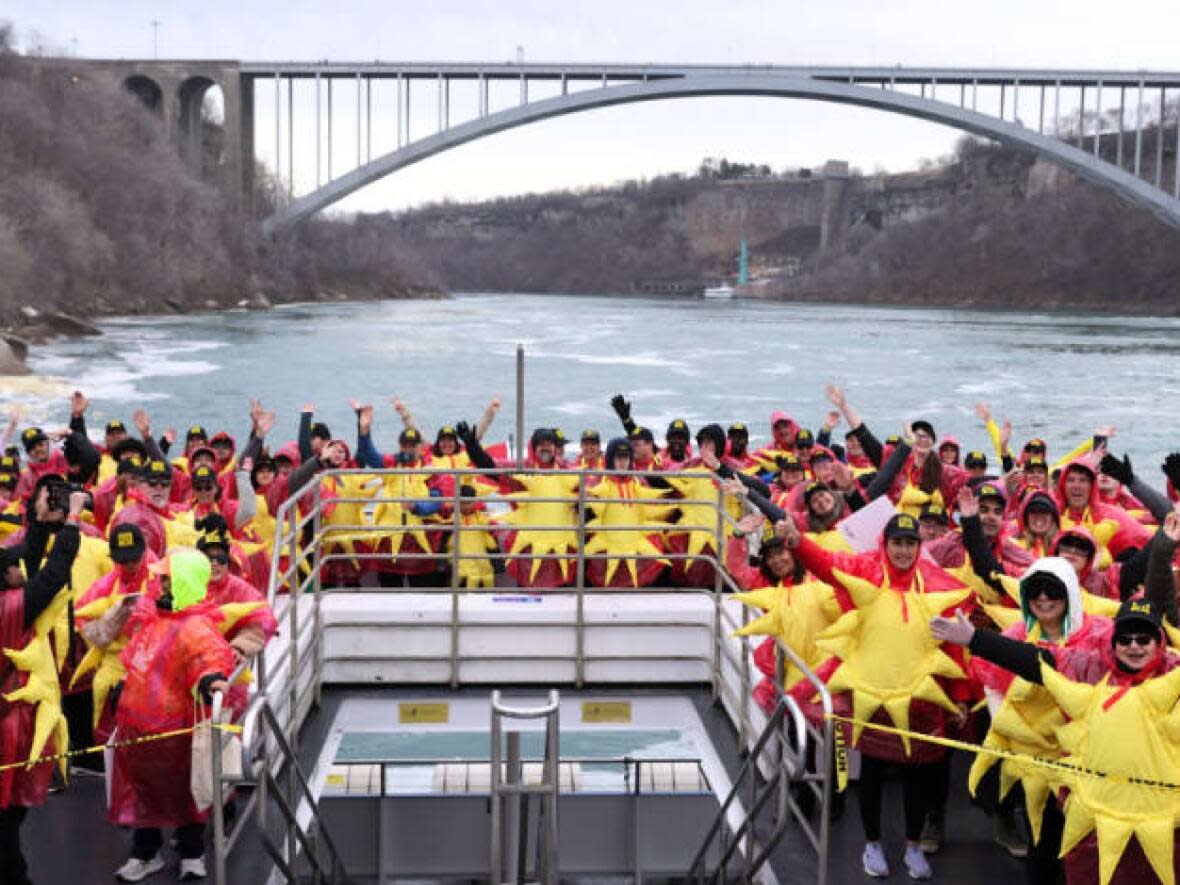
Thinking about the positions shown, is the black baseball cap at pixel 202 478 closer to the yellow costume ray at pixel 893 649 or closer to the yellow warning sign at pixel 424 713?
the yellow warning sign at pixel 424 713

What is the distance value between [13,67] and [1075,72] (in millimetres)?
36651

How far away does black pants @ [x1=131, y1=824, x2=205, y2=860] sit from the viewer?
3.53 meters

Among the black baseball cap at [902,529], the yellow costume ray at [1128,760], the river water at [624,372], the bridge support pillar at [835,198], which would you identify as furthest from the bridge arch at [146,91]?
the yellow costume ray at [1128,760]

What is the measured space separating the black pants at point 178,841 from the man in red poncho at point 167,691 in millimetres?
29

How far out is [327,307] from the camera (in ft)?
183

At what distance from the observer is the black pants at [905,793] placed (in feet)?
11.9

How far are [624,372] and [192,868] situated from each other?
2921 centimetres

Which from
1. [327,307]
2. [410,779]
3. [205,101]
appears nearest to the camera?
[410,779]

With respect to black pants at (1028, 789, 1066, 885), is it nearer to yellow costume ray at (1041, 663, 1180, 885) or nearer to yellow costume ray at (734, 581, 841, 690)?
yellow costume ray at (1041, 663, 1180, 885)

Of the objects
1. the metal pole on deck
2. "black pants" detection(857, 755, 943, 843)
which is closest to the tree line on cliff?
the metal pole on deck

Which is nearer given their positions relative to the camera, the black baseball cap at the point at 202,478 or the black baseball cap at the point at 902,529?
the black baseball cap at the point at 902,529

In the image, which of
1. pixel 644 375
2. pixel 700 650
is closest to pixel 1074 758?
pixel 700 650

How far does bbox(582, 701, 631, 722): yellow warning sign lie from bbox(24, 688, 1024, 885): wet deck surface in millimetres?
1056

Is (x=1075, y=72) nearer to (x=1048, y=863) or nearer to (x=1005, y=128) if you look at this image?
(x=1005, y=128)
